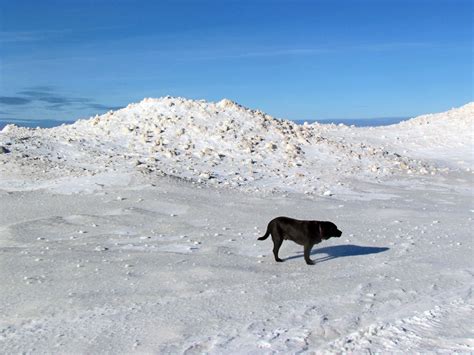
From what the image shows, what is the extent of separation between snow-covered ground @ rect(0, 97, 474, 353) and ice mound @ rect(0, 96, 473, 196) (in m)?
0.11

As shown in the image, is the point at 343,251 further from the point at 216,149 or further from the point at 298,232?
the point at 216,149

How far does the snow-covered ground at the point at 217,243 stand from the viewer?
6.46 meters

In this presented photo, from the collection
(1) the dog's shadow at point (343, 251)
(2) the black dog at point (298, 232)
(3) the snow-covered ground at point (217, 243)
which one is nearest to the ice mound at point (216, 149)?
(3) the snow-covered ground at point (217, 243)

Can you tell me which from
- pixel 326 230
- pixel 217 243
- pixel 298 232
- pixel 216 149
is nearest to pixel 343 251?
pixel 326 230

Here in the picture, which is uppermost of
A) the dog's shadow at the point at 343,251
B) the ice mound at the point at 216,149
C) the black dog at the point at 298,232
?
the ice mound at the point at 216,149

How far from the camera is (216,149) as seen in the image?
21.3 metres

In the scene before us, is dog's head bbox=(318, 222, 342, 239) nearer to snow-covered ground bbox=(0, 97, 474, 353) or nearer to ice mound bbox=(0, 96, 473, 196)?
snow-covered ground bbox=(0, 97, 474, 353)

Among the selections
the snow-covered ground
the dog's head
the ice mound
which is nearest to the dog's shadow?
the snow-covered ground

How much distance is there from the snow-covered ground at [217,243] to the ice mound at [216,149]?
11 cm

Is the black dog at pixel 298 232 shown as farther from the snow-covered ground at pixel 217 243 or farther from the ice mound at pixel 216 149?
the ice mound at pixel 216 149

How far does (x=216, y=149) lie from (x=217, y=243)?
10.9 meters

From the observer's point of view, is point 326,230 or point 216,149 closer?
point 326,230

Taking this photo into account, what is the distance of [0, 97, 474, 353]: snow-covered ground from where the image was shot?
6461 mm

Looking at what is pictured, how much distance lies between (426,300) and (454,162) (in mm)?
19210
